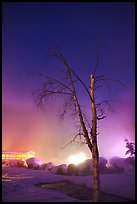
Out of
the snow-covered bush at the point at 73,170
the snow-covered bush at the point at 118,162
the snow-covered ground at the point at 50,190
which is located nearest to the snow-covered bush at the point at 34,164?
the snow-covered bush at the point at 73,170

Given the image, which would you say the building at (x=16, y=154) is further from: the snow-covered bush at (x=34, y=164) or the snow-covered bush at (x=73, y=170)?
the snow-covered bush at (x=73, y=170)

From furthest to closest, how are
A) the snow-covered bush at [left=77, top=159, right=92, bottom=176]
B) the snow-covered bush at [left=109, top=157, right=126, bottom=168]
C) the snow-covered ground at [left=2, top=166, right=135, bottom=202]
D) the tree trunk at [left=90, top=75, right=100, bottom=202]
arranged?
1. the snow-covered bush at [left=109, top=157, right=126, bottom=168]
2. the snow-covered bush at [left=77, top=159, right=92, bottom=176]
3. the snow-covered ground at [left=2, top=166, right=135, bottom=202]
4. the tree trunk at [left=90, top=75, right=100, bottom=202]

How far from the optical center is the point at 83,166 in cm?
2423

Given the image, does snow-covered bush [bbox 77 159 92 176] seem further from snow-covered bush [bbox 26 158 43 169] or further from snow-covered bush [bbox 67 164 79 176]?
snow-covered bush [bbox 26 158 43 169]

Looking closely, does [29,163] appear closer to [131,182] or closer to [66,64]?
[131,182]

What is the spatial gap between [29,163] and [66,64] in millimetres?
21223

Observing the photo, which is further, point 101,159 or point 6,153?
point 6,153

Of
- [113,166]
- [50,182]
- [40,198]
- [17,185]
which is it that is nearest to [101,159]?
[113,166]

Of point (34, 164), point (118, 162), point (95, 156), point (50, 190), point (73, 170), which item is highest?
point (95, 156)

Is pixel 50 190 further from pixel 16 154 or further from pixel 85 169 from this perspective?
pixel 16 154

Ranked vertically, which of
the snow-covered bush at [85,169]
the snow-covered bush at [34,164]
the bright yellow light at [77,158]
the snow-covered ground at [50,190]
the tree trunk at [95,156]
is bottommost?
the bright yellow light at [77,158]

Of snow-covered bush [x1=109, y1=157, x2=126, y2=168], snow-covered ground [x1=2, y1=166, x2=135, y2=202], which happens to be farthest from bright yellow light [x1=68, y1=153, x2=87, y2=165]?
snow-covered ground [x1=2, y1=166, x2=135, y2=202]

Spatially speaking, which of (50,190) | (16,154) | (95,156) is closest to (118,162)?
(50,190)

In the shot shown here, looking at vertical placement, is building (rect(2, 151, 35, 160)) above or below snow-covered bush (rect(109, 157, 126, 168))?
below
